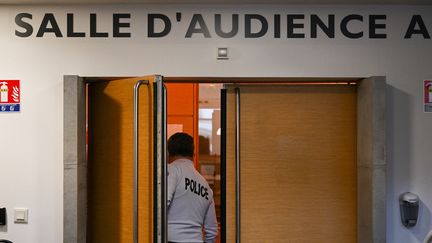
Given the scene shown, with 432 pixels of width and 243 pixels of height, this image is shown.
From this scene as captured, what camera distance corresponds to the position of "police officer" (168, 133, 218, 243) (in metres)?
3.83

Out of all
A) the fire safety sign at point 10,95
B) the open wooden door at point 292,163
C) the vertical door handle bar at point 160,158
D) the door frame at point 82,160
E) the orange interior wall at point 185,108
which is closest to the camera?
the vertical door handle bar at point 160,158

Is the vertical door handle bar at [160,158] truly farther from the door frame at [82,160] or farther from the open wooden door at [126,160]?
the door frame at [82,160]

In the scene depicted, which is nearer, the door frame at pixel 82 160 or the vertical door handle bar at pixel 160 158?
the vertical door handle bar at pixel 160 158

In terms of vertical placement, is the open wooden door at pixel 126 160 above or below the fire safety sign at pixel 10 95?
below

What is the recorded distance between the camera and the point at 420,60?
393 cm

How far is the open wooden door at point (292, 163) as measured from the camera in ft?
13.2

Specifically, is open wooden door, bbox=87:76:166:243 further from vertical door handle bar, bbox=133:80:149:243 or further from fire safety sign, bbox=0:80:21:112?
fire safety sign, bbox=0:80:21:112

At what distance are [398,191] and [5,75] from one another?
2.94 m

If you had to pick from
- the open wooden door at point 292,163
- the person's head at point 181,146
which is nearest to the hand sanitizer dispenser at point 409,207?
the open wooden door at point 292,163

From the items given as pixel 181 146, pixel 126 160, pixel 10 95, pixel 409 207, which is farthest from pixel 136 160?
pixel 409 207

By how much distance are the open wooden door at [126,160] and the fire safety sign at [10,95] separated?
504mm

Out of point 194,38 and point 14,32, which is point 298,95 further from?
point 14,32

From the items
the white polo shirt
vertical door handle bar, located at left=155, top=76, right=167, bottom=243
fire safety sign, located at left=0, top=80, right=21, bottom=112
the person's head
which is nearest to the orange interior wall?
the person's head

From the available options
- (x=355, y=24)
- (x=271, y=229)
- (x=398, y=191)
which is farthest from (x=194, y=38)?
(x=398, y=191)
